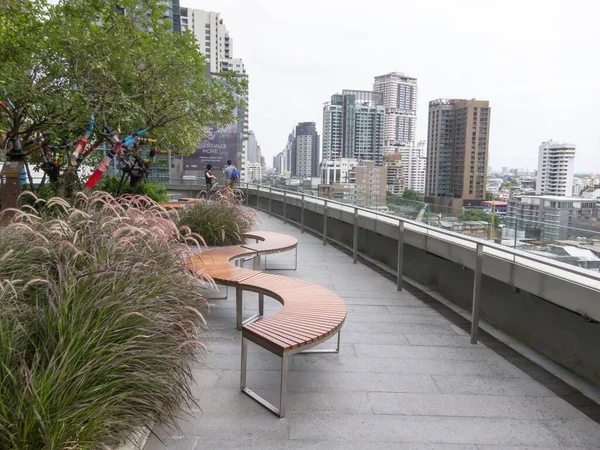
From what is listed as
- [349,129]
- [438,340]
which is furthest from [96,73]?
[349,129]

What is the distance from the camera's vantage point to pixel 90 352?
8.18ft

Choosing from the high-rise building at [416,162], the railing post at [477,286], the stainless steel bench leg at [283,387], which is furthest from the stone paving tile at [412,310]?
the high-rise building at [416,162]

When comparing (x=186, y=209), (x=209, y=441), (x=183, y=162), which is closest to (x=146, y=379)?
(x=209, y=441)

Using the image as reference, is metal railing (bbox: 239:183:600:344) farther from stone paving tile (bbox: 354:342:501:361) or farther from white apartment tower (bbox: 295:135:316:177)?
white apartment tower (bbox: 295:135:316:177)

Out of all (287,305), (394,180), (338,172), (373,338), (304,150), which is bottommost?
(373,338)

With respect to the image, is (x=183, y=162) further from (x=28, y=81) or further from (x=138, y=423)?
(x=138, y=423)

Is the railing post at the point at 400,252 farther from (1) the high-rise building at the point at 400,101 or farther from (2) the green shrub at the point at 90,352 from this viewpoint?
(1) the high-rise building at the point at 400,101

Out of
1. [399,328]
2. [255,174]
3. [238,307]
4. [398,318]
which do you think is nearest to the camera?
[238,307]

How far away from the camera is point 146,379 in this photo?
8.53 ft

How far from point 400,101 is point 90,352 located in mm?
86966

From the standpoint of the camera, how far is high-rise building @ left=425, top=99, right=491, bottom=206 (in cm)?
2423

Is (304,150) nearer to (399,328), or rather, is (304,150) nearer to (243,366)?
(399,328)

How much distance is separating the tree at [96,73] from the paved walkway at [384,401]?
681 cm

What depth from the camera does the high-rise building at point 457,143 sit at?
24234mm
